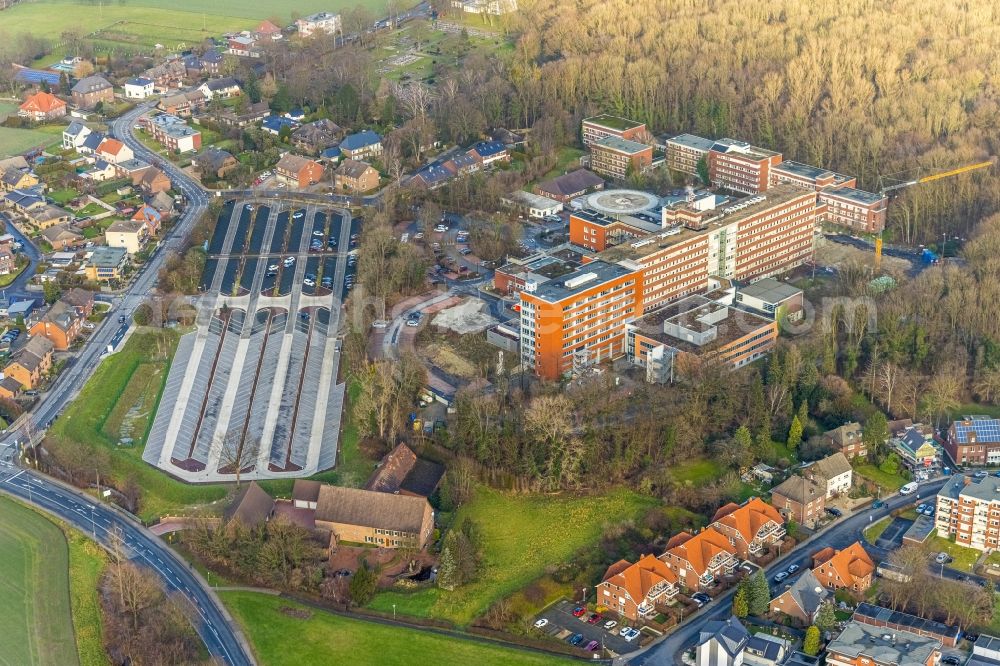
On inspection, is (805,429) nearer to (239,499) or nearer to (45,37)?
(239,499)

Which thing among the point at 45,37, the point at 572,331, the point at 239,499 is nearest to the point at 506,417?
the point at 572,331

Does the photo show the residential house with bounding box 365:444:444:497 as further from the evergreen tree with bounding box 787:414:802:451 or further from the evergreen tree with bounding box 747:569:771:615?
the evergreen tree with bounding box 787:414:802:451

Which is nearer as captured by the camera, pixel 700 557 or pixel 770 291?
pixel 700 557

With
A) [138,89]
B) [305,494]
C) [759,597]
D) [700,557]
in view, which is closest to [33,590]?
[305,494]

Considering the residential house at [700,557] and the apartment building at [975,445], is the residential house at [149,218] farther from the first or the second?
the apartment building at [975,445]

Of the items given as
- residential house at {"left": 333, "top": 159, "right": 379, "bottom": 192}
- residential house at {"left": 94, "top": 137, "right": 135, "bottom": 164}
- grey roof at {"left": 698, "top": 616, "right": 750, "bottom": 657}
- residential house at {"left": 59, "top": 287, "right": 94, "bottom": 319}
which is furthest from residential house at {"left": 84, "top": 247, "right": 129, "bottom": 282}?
grey roof at {"left": 698, "top": 616, "right": 750, "bottom": 657}

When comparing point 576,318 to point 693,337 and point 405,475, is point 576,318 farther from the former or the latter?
point 405,475

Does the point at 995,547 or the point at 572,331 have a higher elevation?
the point at 572,331
